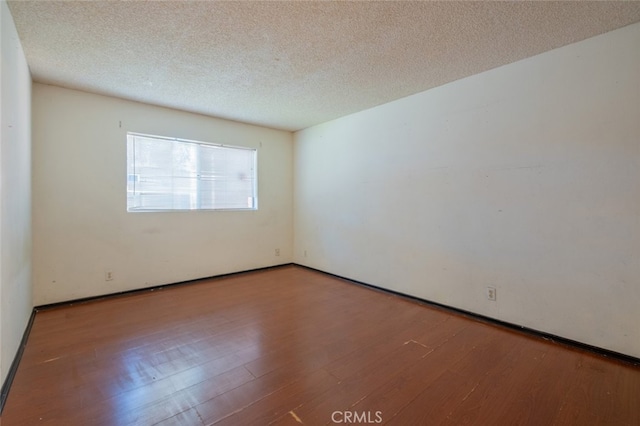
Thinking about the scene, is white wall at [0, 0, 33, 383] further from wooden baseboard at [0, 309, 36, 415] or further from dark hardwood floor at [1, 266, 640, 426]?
dark hardwood floor at [1, 266, 640, 426]

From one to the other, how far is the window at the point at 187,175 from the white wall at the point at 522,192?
6.71 ft

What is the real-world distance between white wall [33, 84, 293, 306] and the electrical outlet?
3582mm

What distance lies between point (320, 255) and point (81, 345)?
3.23 meters

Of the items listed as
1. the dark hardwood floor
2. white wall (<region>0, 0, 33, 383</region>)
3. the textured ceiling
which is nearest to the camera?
the dark hardwood floor

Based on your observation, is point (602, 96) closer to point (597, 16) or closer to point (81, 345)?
point (597, 16)

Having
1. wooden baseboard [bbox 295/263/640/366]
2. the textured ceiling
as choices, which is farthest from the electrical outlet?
the textured ceiling

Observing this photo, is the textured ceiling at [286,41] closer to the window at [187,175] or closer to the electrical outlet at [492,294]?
the window at [187,175]

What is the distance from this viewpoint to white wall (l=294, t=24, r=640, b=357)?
2.21 metres

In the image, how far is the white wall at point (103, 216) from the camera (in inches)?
126

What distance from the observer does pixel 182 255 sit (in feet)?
13.8

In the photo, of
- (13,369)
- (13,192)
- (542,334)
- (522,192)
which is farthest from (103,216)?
(542,334)

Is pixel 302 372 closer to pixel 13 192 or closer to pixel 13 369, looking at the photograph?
pixel 13 369

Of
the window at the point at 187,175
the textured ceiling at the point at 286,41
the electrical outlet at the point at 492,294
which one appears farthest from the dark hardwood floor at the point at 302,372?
the textured ceiling at the point at 286,41

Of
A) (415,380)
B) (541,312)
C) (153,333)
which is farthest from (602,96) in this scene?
(153,333)
